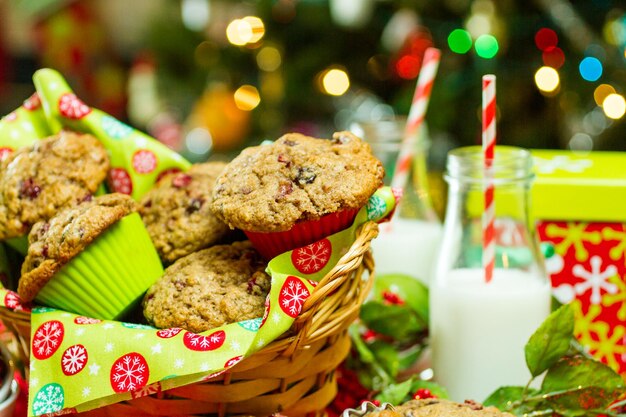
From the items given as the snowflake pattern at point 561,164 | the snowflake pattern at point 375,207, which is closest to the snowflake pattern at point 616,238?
the snowflake pattern at point 561,164

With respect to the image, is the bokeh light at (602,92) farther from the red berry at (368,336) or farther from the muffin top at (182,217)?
the muffin top at (182,217)

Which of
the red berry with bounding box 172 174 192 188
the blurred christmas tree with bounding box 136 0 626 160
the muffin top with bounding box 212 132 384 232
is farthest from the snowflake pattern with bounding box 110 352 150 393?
the blurred christmas tree with bounding box 136 0 626 160

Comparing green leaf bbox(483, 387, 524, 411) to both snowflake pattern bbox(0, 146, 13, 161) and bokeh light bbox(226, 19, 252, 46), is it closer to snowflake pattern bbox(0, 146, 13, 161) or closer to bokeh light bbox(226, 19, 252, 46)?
snowflake pattern bbox(0, 146, 13, 161)

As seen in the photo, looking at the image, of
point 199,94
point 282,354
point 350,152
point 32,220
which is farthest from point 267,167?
point 199,94

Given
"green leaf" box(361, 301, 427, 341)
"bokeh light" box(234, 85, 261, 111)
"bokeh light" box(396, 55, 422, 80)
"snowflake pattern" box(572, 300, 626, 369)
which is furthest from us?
"bokeh light" box(234, 85, 261, 111)

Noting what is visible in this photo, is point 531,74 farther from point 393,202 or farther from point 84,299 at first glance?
point 84,299

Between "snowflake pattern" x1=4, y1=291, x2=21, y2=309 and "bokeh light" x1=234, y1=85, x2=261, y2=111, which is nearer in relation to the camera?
"snowflake pattern" x1=4, y1=291, x2=21, y2=309
